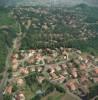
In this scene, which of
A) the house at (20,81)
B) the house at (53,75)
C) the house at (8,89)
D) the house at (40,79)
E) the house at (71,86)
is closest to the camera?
the house at (8,89)

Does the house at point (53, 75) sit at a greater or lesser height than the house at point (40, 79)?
lesser

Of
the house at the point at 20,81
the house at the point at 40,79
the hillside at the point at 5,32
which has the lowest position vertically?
the hillside at the point at 5,32

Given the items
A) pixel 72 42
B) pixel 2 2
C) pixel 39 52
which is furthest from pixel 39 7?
pixel 39 52

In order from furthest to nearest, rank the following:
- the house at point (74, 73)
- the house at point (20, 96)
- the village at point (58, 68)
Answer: the house at point (74, 73) → the village at point (58, 68) → the house at point (20, 96)

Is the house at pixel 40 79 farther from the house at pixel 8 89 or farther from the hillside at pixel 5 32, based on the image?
the hillside at pixel 5 32

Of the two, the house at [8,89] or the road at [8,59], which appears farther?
the road at [8,59]

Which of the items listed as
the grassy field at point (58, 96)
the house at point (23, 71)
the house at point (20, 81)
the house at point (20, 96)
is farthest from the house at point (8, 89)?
the grassy field at point (58, 96)

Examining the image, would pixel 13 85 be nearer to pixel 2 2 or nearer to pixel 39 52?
pixel 39 52

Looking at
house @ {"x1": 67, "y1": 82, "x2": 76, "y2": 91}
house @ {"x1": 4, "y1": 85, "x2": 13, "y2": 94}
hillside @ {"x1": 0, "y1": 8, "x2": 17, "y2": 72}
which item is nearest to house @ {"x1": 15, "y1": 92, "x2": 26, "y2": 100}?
house @ {"x1": 4, "y1": 85, "x2": 13, "y2": 94}

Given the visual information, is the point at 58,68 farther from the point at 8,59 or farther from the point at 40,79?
the point at 8,59
